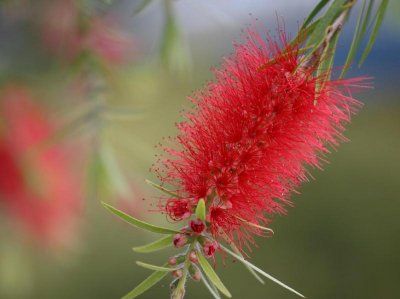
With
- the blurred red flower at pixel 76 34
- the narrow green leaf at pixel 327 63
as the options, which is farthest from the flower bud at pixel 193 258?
the blurred red flower at pixel 76 34

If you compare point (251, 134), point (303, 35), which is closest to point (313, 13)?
point (303, 35)

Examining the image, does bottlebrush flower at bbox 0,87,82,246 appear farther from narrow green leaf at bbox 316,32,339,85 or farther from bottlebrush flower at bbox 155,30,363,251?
narrow green leaf at bbox 316,32,339,85

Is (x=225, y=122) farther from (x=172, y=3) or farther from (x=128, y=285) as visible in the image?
(x=128, y=285)

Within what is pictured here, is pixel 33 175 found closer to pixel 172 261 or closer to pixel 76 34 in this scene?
pixel 76 34

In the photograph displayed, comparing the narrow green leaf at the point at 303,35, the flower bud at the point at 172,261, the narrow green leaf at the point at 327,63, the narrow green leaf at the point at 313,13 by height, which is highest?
the narrow green leaf at the point at 313,13

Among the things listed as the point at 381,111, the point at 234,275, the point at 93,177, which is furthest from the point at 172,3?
the point at 381,111

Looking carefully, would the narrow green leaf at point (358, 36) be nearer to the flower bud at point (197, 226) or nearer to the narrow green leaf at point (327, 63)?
the narrow green leaf at point (327, 63)
